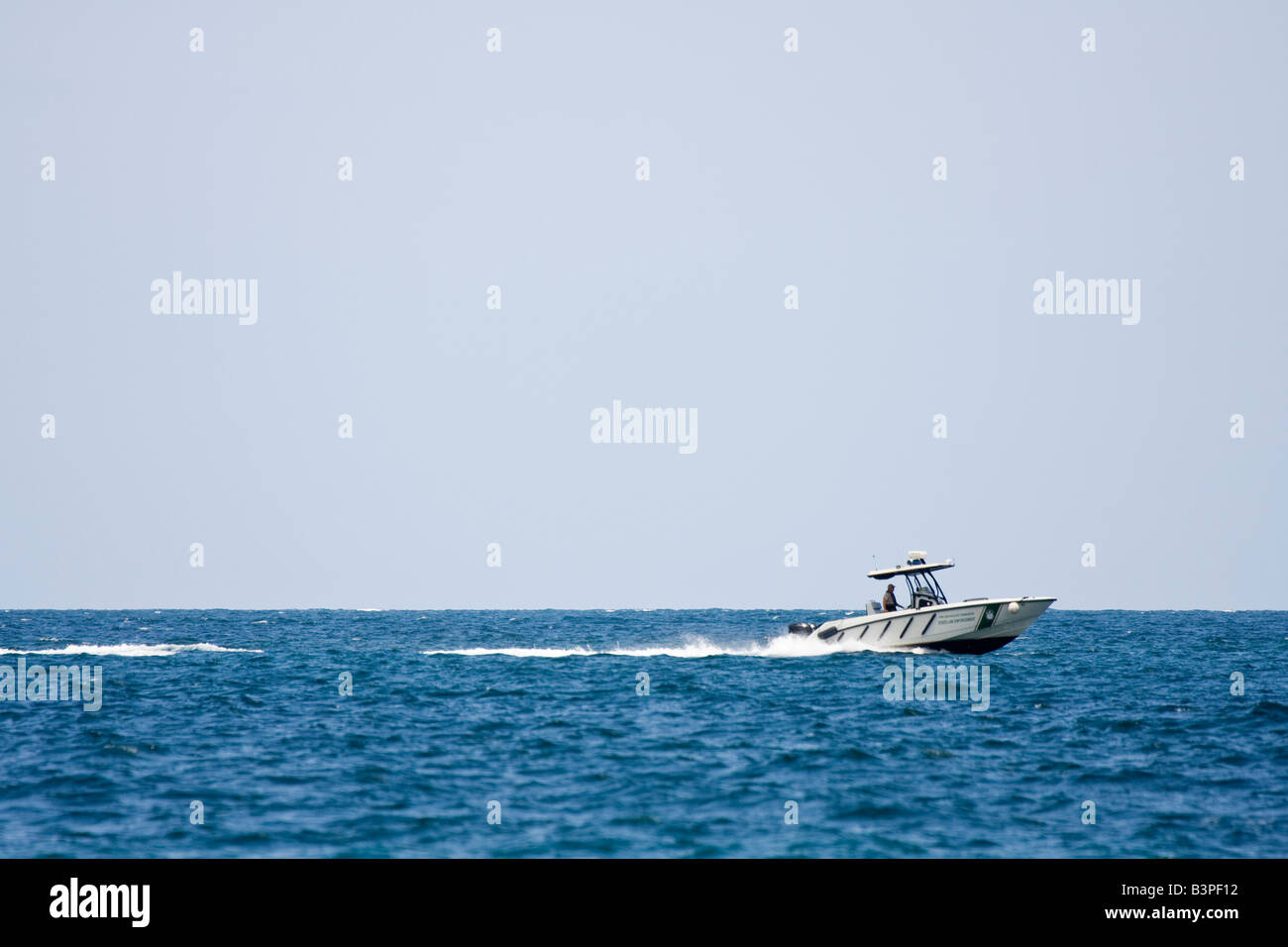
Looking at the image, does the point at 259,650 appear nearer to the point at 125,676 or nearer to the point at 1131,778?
the point at 125,676

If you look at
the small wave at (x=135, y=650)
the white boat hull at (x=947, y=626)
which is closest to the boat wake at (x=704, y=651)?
the white boat hull at (x=947, y=626)

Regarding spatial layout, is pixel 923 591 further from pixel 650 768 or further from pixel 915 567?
pixel 650 768

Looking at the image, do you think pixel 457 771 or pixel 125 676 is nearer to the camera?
pixel 457 771

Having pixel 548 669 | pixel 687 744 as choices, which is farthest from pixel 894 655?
pixel 687 744

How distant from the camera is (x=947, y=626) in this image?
44.1m

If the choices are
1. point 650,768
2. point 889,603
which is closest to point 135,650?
point 889,603

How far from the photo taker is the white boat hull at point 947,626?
4394 cm

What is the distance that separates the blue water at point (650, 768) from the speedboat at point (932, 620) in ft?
5.31

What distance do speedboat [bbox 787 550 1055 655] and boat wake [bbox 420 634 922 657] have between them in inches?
24.5

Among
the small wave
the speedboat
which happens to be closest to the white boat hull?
the speedboat

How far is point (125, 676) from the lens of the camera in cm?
4434
